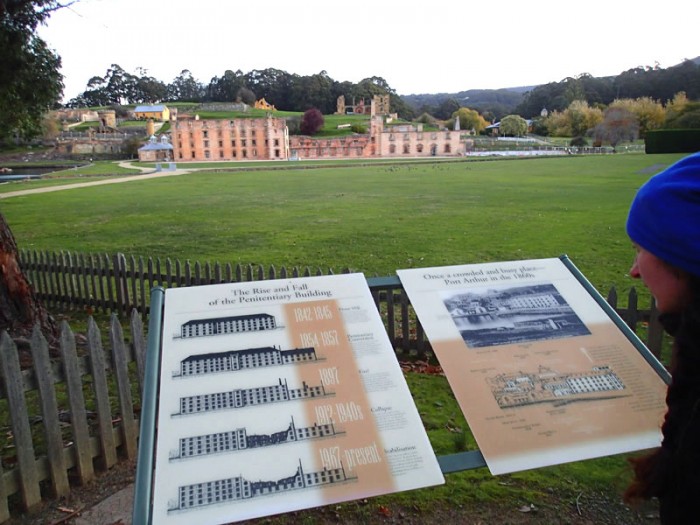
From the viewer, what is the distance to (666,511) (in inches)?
59.3

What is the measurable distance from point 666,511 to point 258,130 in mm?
83930

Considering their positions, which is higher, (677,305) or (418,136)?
(418,136)

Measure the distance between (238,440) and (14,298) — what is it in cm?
472

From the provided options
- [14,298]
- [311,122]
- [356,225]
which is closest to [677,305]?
[14,298]

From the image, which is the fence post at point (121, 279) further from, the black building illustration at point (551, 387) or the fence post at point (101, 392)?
the black building illustration at point (551, 387)

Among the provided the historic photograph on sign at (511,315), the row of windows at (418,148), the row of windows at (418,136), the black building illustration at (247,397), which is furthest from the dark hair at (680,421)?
the row of windows at (418,136)

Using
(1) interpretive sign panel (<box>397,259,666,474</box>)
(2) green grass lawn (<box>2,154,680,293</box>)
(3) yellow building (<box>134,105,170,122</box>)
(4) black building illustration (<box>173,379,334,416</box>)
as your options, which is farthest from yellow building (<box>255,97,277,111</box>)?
(4) black building illustration (<box>173,379,334,416</box>)

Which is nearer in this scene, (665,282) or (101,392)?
(665,282)

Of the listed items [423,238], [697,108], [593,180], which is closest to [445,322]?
[423,238]

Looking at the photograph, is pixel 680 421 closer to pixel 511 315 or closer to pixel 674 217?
pixel 674 217

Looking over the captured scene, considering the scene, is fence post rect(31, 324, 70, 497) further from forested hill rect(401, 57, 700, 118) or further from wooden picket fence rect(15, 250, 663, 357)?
forested hill rect(401, 57, 700, 118)

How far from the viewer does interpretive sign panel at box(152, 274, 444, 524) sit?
1891 millimetres

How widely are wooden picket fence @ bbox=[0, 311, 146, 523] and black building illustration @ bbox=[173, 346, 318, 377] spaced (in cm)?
164

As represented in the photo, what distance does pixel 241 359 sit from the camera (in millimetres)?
2303
